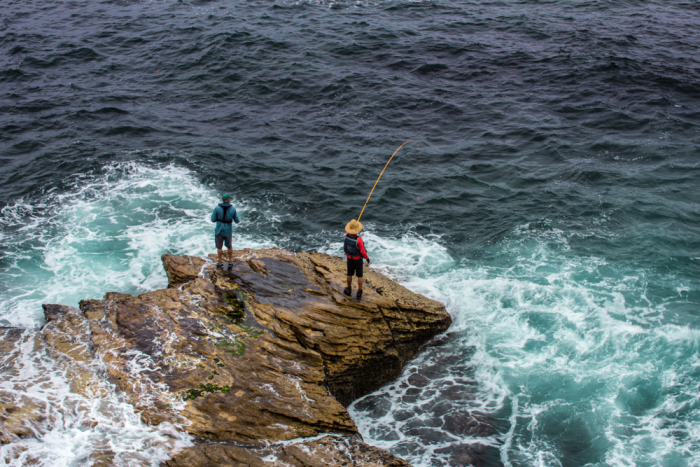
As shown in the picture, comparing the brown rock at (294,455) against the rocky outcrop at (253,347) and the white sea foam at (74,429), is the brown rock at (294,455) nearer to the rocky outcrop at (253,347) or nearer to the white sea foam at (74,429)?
the rocky outcrop at (253,347)

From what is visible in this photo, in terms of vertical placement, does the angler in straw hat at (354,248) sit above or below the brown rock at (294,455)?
above

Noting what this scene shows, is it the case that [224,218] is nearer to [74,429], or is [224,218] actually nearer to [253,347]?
[253,347]

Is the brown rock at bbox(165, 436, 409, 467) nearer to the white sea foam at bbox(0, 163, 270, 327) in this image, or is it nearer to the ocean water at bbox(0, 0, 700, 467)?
the ocean water at bbox(0, 0, 700, 467)

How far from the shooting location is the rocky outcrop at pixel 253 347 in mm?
8008

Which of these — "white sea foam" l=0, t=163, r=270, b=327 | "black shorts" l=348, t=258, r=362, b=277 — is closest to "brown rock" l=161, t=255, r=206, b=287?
"white sea foam" l=0, t=163, r=270, b=327

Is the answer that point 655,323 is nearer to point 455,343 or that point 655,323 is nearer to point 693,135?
point 455,343

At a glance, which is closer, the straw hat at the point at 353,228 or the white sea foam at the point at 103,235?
the straw hat at the point at 353,228

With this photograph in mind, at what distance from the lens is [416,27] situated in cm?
3269

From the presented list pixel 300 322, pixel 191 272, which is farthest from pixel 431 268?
pixel 191 272

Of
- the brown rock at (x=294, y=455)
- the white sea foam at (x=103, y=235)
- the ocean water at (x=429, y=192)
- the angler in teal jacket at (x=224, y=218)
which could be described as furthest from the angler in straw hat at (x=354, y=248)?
the white sea foam at (x=103, y=235)

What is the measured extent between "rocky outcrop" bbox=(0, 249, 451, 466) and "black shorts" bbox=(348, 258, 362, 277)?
0.63 metres

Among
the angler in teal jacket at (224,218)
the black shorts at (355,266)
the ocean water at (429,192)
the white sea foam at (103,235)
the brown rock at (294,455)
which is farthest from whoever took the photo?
the white sea foam at (103,235)

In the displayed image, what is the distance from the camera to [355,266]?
1063 cm

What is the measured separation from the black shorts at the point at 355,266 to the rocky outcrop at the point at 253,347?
625mm
